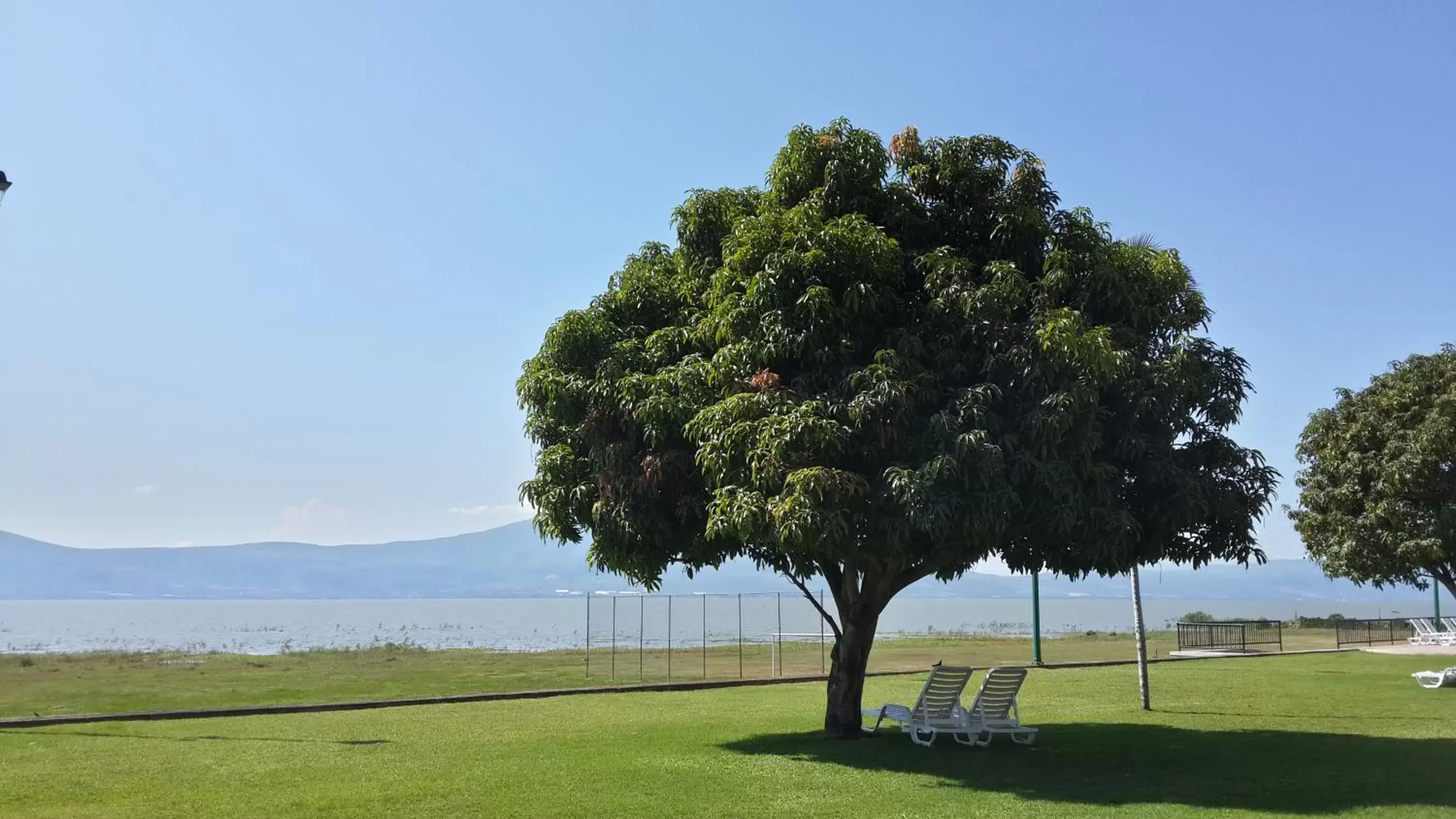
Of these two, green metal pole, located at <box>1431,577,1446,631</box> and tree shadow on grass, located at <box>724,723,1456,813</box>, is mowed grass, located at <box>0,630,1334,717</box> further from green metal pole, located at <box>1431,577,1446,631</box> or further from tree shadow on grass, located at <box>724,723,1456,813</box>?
tree shadow on grass, located at <box>724,723,1456,813</box>

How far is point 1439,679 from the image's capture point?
23.5m

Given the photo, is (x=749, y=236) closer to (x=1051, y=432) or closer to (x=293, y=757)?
(x=1051, y=432)

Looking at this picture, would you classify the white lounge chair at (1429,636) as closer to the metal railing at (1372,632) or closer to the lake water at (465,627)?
the metal railing at (1372,632)

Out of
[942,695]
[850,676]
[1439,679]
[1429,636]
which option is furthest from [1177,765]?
[1429,636]

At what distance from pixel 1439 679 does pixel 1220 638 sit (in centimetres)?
2013

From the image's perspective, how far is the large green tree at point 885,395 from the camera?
508 inches

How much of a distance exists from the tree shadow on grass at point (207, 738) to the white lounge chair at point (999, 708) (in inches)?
302

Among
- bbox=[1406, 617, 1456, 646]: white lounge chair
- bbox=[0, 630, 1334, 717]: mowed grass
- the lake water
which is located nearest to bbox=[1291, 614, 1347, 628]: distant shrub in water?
bbox=[0, 630, 1334, 717]: mowed grass

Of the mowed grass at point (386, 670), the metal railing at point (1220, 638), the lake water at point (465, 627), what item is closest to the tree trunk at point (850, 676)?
the lake water at point (465, 627)

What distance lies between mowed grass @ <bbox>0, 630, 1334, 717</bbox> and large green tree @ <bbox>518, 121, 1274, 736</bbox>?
11.2m

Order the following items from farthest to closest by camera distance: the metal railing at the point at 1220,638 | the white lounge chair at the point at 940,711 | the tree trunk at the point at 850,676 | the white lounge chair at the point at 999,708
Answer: the metal railing at the point at 1220,638, the tree trunk at the point at 850,676, the white lounge chair at the point at 999,708, the white lounge chair at the point at 940,711

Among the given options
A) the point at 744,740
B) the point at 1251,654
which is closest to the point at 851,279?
the point at 744,740

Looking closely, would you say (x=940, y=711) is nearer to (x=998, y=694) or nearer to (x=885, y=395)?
(x=998, y=694)

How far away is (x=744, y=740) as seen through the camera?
→ 16047mm
